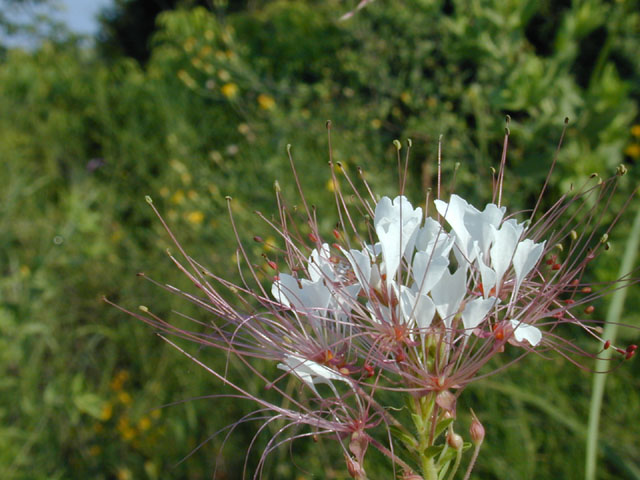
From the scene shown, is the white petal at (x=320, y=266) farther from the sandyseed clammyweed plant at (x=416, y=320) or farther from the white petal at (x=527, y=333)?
the white petal at (x=527, y=333)

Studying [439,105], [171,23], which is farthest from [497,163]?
[171,23]

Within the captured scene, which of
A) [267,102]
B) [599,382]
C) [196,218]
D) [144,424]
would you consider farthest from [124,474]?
[599,382]

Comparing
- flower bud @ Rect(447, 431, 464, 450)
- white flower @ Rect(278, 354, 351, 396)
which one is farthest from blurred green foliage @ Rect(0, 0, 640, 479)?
flower bud @ Rect(447, 431, 464, 450)

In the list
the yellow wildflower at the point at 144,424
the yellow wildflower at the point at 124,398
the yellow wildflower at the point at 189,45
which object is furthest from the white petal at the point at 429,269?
the yellow wildflower at the point at 189,45

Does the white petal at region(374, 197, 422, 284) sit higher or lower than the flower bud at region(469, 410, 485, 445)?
higher

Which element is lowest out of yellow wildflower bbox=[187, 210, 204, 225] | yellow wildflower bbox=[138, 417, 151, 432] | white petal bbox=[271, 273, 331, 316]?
yellow wildflower bbox=[138, 417, 151, 432]

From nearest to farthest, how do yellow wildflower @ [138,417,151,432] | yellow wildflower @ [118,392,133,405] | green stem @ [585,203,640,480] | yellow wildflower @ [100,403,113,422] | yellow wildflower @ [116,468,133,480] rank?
green stem @ [585,203,640,480] → yellow wildflower @ [116,468,133,480] → yellow wildflower @ [138,417,151,432] → yellow wildflower @ [100,403,113,422] → yellow wildflower @ [118,392,133,405]

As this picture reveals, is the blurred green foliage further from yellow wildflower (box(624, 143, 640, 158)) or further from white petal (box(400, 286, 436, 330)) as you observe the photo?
white petal (box(400, 286, 436, 330))
